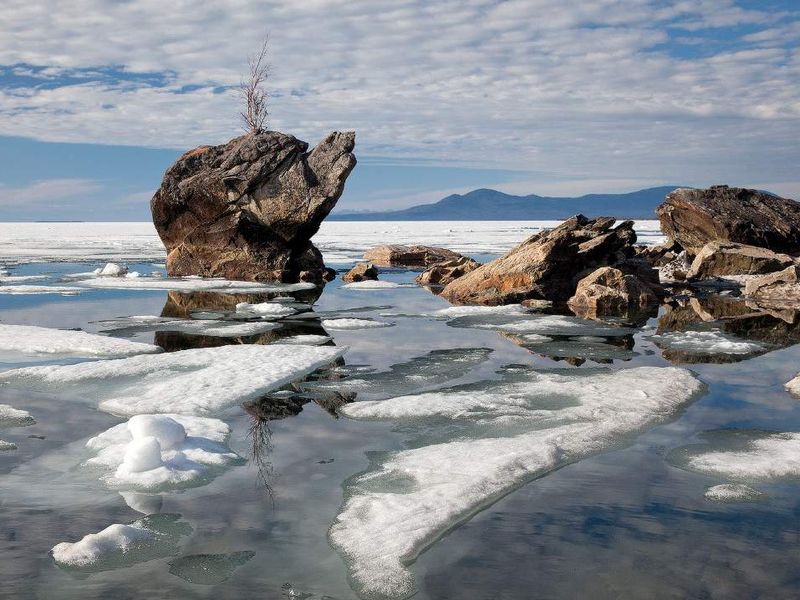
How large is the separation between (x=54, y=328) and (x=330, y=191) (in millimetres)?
11464

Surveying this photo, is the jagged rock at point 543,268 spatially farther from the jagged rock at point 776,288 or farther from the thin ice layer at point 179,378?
the thin ice layer at point 179,378

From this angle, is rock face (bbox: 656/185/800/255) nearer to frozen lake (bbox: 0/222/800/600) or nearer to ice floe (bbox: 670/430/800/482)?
frozen lake (bbox: 0/222/800/600)

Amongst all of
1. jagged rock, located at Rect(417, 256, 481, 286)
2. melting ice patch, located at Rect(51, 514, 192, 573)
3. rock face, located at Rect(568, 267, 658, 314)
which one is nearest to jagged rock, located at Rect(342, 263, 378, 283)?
jagged rock, located at Rect(417, 256, 481, 286)

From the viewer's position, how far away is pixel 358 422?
7.73 meters

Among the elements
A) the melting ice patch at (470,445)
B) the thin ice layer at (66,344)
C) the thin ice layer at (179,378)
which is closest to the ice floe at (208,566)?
the melting ice patch at (470,445)

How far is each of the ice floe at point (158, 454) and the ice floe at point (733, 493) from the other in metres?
3.67

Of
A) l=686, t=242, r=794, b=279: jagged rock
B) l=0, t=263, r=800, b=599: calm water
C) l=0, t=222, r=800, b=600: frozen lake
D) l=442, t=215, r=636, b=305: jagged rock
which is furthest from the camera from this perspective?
l=686, t=242, r=794, b=279: jagged rock

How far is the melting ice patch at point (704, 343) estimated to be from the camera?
12.0 metres

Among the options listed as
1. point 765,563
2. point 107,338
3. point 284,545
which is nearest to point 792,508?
point 765,563

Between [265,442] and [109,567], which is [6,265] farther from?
[109,567]

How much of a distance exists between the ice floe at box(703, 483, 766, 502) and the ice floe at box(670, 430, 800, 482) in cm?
21

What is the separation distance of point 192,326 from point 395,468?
881 cm

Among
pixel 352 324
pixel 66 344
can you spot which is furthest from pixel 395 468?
pixel 352 324

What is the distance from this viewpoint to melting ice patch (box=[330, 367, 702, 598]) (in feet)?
16.0
